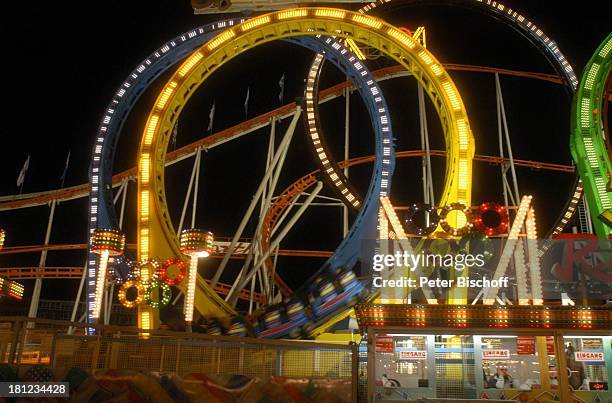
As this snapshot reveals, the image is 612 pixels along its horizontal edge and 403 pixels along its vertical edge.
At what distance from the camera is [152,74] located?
1423cm

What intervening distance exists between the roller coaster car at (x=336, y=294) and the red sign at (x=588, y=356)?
5.18m

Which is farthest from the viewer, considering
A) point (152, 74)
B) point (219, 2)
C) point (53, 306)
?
point (53, 306)

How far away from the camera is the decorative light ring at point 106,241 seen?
12.2 meters

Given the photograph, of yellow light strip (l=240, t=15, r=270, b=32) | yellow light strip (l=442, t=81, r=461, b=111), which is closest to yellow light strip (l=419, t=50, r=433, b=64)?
yellow light strip (l=442, t=81, r=461, b=111)

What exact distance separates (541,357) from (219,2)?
12.5 metres

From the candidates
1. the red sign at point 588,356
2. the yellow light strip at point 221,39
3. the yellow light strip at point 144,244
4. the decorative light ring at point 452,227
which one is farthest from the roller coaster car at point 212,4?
the red sign at point 588,356

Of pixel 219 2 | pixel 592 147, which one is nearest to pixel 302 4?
pixel 219 2

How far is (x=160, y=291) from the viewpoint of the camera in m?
12.0

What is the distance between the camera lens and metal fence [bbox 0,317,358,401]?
6426 millimetres

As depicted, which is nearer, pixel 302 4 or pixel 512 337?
pixel 512 337

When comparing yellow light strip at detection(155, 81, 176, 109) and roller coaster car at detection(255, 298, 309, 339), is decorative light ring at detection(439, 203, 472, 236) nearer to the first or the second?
roller coaster car at detection(255, 298, 309, 339)

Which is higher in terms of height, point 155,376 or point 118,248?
point 118,248

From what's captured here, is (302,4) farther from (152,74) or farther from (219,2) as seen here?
(152,74)

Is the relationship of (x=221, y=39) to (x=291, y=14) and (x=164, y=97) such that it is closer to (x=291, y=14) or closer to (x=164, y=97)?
(x=291, y=14)
